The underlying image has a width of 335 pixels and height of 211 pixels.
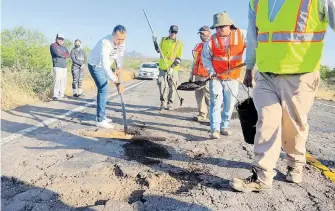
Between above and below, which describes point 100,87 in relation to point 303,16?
below

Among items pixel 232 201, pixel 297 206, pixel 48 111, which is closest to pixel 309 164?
pixel 297 206

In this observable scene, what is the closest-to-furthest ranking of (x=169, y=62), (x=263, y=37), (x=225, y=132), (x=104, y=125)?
(x=263, y=37), (x=225, y=132), (x=104, y=125), (x=169, y=62)

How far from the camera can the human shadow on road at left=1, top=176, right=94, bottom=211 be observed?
274 cm

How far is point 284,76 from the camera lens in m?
3.13

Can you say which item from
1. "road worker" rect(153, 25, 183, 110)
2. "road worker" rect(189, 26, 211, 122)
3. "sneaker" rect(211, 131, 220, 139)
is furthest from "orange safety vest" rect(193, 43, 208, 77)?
"sneaker" rect(211, 131, 220, 139)

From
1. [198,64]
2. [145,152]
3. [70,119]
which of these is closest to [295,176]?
[145,152]

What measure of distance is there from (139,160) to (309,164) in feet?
6.71

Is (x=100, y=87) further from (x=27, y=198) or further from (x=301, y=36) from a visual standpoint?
(x=301, y=36)

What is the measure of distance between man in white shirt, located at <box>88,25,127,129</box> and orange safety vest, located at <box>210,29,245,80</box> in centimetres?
164

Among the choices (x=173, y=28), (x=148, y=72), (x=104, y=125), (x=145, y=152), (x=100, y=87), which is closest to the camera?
(x=145, y=152)

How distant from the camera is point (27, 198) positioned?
2.90 meters

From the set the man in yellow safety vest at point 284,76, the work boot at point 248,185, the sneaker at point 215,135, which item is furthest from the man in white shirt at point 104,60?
the work boot at point 248,185

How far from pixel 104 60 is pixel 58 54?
18.0 ft

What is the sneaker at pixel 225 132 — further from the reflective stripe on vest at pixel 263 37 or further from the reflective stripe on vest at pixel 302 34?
the reflective stripe on vest at pixel 302 34
